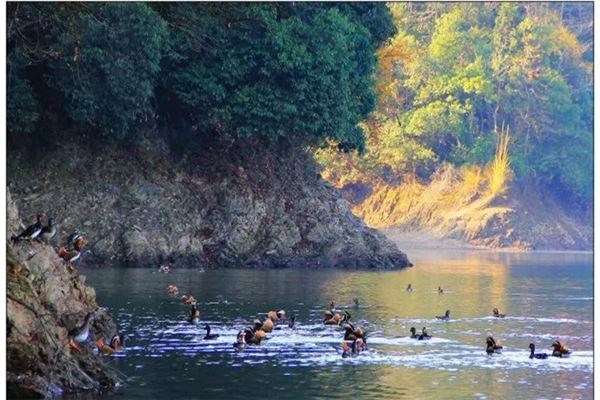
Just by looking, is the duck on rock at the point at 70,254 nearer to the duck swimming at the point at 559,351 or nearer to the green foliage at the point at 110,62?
the duck swimming at the point at 559,351

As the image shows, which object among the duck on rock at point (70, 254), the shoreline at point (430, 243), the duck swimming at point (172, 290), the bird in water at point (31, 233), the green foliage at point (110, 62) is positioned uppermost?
the green foliage at point (110, 62)

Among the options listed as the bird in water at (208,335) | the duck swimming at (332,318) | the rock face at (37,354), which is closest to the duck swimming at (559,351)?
the duck swimming at (332,318)

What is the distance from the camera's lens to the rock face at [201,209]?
50500 mm

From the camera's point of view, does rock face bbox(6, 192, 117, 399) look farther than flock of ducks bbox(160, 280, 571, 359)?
No

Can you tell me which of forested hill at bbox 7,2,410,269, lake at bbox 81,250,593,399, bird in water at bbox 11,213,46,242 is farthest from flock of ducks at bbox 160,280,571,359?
forested hill at bbox 7,2,410,269

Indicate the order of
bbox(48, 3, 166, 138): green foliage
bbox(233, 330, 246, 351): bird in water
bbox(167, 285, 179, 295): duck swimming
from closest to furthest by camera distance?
bbox(233, 330, 246, 351): bird in water < bbox(167, 285, 179, 295): duck swimming < bbox(48, 3, 166, 138): green foliage

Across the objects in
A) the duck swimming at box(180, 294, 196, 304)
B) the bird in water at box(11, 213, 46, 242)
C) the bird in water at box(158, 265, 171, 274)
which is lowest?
the duck swimming at box(180, 294, 196, 304)

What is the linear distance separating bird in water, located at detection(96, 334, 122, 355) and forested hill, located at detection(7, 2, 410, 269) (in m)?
19.6

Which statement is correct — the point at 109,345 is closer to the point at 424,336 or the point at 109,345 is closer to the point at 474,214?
the point at 424,336

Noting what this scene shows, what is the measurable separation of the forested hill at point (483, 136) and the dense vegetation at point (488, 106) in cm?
8

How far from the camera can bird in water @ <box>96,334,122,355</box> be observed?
2672 centimetres

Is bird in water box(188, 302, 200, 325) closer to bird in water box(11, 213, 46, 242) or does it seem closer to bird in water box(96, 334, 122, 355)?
bird in water box(96, 334, 122, 355)

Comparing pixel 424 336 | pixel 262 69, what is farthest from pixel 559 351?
pixel 262 69

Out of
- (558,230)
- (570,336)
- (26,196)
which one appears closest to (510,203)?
(558,230)
